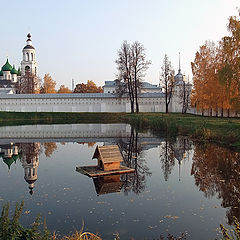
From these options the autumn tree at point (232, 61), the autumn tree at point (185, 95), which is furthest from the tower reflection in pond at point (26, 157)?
the autumn tree at point (185, 95)

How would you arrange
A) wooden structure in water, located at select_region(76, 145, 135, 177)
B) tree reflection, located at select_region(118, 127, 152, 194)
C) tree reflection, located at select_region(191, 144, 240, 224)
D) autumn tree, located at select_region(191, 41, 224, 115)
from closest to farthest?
tree reflection, located at select_region(191, 144, 240, 224)
tree reflection, located at select_region(118, 127, 152, 194)
wooden structure in water, located at select_region(76, 145, 135, 177)
autumn tree, located at select_region(191, 41, 224, 115)

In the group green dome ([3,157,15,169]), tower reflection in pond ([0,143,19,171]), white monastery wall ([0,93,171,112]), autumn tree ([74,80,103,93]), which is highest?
autumn tree ([74,80,103,93])

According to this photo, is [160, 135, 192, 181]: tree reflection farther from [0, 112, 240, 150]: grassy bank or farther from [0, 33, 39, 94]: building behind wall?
[0, 33, 39, 94]: building behind wall

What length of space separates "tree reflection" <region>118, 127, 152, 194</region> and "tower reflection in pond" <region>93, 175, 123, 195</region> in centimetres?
16

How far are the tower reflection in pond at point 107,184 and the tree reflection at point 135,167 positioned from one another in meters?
0.16

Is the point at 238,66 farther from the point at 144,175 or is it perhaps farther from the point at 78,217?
the point at 78,217

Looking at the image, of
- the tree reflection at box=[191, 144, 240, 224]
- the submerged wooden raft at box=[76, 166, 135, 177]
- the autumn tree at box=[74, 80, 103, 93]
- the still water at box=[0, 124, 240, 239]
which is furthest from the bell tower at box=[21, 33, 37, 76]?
the submerged wooden raft at box=[76, 166, 135, 177]

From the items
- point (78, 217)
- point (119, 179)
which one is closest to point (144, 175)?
point (119, 179)

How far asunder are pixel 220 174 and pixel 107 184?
10.3ft

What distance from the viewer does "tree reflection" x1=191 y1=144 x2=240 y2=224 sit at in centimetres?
607

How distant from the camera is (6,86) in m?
66.8

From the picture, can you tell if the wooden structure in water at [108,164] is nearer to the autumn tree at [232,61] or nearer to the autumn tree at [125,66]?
the autumn tree at [232,61]

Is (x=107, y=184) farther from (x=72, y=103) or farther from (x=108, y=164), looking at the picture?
(x=72, y=103)

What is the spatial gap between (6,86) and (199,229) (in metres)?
68.3
